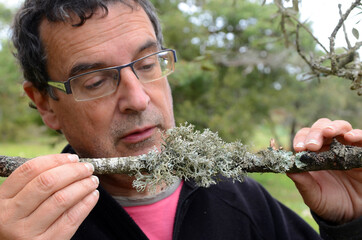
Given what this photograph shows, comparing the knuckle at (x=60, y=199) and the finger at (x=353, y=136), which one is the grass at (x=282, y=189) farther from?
the knuckle at (x=60, y=199)

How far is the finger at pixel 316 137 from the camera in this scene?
1.82 m

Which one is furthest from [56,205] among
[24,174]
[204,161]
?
[204,161]

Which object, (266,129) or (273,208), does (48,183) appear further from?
(266,129)

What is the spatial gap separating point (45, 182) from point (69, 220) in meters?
0.25

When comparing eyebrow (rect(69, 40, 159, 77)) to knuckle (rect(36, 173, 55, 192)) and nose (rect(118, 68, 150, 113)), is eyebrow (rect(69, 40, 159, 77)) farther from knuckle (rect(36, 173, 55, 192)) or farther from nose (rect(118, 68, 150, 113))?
knuckle (rect(36, 173, 55, 192))

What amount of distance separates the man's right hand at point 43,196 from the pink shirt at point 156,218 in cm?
91

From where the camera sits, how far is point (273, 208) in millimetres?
2738

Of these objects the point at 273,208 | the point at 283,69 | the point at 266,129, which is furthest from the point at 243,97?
the point at 273,208

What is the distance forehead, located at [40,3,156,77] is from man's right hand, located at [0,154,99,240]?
3.30 feet

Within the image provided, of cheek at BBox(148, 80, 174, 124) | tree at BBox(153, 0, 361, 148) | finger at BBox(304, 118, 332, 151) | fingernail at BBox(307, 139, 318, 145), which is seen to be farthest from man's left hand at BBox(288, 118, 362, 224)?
tree at BBox(153, 0, 361, 148)

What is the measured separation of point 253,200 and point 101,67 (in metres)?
1.70

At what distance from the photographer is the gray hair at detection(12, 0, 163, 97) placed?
92.7 inches

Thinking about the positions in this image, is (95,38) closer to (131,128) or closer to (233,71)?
(131,128)

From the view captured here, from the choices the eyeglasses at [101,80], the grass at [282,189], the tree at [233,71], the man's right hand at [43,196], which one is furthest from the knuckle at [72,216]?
the grass at [282,189]
